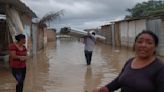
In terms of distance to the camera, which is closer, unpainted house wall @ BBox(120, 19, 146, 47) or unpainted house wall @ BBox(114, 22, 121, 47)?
unpainted house wall @ BBox(120, 19, 146, 47)

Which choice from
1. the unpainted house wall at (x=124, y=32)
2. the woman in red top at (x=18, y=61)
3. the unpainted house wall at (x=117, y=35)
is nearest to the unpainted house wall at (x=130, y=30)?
the unpainted house wall at (x=124, y=32)

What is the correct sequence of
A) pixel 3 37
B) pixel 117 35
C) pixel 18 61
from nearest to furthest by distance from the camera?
pixel 18 61, pixel 3 37, pixel 117 35

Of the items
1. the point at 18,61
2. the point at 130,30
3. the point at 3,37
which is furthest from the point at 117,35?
the point at 18,61

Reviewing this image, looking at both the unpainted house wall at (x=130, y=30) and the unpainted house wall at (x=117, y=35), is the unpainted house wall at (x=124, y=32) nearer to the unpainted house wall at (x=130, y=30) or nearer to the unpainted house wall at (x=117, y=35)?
the unpainted house wall at (x=130, y=30)

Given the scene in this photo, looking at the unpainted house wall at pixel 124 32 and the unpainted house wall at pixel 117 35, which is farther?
the unpainted house wall at pixel 117 35

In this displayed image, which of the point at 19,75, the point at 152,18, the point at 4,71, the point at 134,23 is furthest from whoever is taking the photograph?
the point at 134,23

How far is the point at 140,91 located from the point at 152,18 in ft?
67.7

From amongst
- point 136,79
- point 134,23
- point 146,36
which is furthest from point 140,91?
point 134,23

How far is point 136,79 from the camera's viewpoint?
3.38 metres

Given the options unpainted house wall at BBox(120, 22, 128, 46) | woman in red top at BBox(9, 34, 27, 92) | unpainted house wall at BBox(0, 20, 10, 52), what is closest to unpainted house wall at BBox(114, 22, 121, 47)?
unpainted house wall at BBox(120, 22, 128, 46)

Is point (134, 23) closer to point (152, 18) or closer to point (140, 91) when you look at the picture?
point (152, 18)

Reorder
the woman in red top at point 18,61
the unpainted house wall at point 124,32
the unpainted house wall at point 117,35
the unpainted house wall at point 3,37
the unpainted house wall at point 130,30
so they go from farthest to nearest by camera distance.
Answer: the unpainted house wall at point 117,35
the unpainted house wall at point 124,32
the unpainted house wall at point 130,30
the unpainted house wall at point 3,37
the woman in red top at point 18,61

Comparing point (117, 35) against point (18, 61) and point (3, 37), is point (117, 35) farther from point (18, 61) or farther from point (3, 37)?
point (18, 61)

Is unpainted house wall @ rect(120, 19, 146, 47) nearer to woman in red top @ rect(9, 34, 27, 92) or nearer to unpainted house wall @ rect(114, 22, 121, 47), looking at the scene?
unpainted house wall @ rect(114, 22, 121, 47)
